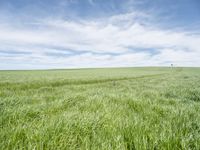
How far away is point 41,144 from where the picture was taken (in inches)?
105

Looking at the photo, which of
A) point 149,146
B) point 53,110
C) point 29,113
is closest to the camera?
point 149,146

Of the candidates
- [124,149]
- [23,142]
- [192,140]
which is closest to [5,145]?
[23,142]

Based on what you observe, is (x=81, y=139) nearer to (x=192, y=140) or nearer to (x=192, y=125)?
(x=192, y=140)

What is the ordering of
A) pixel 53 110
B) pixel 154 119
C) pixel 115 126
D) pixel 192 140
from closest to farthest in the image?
pixel 192 140 < pixel 115 126 < pixel 154 119 < pixel 53 110

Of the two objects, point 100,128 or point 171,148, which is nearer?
point 171,148

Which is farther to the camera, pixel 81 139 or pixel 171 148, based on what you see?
pixel 81 139

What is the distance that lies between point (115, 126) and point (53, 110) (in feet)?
7.87

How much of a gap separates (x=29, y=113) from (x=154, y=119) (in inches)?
129

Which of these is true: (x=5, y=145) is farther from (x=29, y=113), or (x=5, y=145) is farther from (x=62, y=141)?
(x=29, y=113)

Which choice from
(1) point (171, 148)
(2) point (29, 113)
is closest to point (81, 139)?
(1) point (171, 148)

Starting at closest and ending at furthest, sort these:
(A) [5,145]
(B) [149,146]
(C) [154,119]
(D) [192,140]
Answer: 1. (A) [5,145]
2. (B) [149,146]
3. (D) [192,140]
4. (C) [154,119]

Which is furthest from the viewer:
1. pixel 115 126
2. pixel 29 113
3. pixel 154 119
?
pixel 29 113

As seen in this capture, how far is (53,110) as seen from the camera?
540 centimetres

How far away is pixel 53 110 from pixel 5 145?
2.76m
